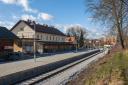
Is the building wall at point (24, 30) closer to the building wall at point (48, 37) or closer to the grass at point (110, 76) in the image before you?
the building wall at point (48, 37)

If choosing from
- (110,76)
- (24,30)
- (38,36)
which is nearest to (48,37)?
(38,36)

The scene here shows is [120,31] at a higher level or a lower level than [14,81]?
higher

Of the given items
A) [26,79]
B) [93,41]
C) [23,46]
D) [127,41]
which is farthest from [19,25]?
[93,41]

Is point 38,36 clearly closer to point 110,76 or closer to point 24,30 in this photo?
point 24,30

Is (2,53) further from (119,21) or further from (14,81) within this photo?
(14,81)

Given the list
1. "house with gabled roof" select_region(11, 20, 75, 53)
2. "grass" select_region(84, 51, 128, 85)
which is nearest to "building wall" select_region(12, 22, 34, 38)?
"house with gabled roof" select_region(11, 20, 75, 53)

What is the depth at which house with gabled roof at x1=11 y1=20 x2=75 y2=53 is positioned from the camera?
8019 centimetres

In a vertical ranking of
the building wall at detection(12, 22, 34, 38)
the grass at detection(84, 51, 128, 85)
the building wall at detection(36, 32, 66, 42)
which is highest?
the building wall at detection(12, 22, 34, 38)

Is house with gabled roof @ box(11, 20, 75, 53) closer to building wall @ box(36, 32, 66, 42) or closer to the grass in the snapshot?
building wall @ box(36, 32, 66, 42)

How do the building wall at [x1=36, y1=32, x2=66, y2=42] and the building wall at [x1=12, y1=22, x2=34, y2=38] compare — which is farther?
the building wall at [x1=36, y1=32, x2=66, y2=42]

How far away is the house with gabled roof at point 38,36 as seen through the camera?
80188 millimetres

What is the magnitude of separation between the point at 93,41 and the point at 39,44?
327 feet

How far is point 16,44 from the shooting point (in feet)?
252

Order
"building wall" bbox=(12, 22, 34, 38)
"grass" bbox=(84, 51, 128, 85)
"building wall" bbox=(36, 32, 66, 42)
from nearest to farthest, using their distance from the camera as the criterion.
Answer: "grass" bbox=(84, 51, 128, 85) → "building wall" bbox=(12, 22, 34, 38) → "building wall" bbox=(36, 32, 66, 42)
